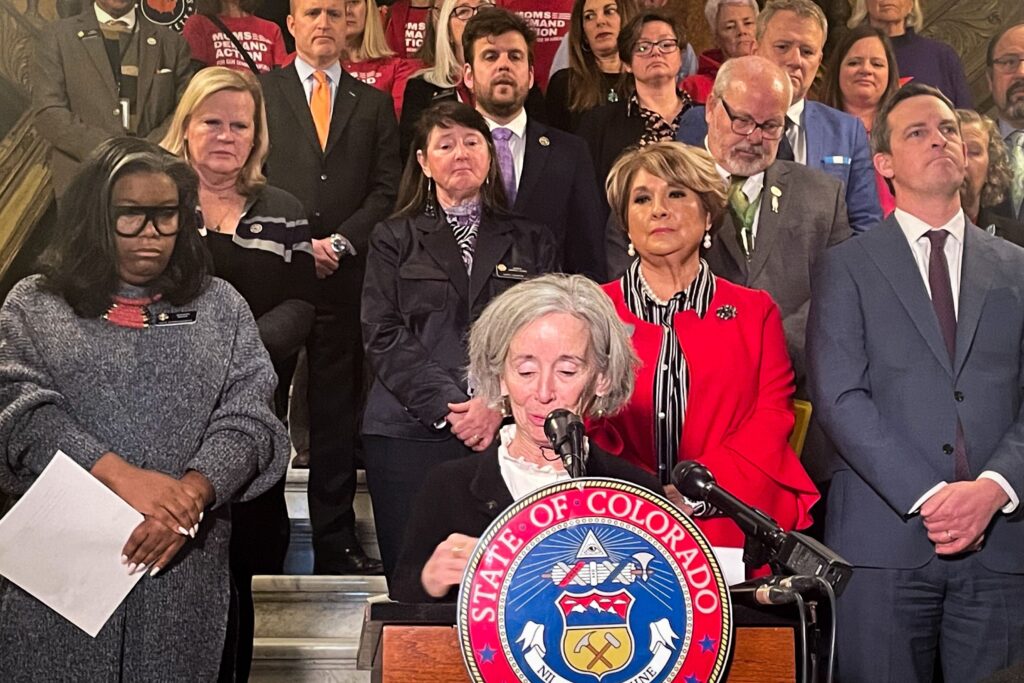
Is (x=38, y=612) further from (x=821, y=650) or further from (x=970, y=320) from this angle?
(x=970, y=320)

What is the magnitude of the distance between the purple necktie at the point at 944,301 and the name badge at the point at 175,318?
212cm

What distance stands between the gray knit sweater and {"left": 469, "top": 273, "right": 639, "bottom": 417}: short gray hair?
3.21ft

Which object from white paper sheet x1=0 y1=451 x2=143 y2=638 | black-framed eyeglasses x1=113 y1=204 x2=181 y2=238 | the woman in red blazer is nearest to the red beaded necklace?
black-framed eyeglasses x1=113 y1=204 x2=181 y2=238

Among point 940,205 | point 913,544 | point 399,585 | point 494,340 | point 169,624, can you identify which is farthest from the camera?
point 940,205

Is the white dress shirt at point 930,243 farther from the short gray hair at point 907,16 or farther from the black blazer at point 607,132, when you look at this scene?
the black blazer at point 607,132

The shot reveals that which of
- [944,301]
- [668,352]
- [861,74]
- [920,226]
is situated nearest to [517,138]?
[668,352]

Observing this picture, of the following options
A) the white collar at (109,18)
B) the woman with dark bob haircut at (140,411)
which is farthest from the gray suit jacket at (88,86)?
the woman with dark bob haircut at (140,411)

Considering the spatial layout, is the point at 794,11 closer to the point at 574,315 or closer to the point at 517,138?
the point at 517,138

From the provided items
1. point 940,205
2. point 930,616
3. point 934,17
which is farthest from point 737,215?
point 930,616

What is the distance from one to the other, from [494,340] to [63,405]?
1329mm

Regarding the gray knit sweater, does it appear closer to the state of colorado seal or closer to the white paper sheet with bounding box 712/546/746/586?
the white paper sheet with bounding box 712/546/746/586

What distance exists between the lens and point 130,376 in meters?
3.91

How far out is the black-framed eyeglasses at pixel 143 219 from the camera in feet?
13.4

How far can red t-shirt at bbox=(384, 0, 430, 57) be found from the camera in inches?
176
